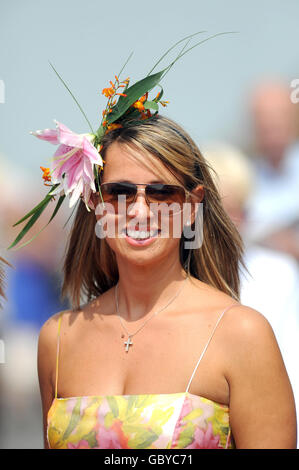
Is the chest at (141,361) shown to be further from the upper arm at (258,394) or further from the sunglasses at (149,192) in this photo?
the sunglasses at (149,192)

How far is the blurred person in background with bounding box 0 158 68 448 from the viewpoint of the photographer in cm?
520

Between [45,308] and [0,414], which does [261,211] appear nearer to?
[45,308]

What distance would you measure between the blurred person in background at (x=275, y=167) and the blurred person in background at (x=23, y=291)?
131 cm

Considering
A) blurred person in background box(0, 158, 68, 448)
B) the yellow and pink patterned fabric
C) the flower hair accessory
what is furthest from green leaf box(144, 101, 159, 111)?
blurred person in background box(0, 158, 68, 448)

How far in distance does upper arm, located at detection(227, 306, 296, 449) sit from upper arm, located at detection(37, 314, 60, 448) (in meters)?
0.77

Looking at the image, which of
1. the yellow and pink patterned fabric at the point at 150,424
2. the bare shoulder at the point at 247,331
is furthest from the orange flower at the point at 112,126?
the yellow and pink patterned fabric at the point at 150,424

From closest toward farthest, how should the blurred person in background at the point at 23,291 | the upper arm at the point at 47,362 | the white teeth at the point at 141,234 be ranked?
the white teeth at the point at 141,234 < the upper arm at the point at 47,362 < the blurred person in background at the point at 23,291

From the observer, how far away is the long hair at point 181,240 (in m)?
2.93

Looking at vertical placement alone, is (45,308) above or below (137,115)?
below

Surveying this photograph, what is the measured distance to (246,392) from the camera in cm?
269

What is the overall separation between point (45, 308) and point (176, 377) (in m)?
2.66

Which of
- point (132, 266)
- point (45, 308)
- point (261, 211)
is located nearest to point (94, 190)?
point (132, 266)

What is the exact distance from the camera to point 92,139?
3.03 metres

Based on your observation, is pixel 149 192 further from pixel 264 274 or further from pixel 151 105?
pixel 264 274
